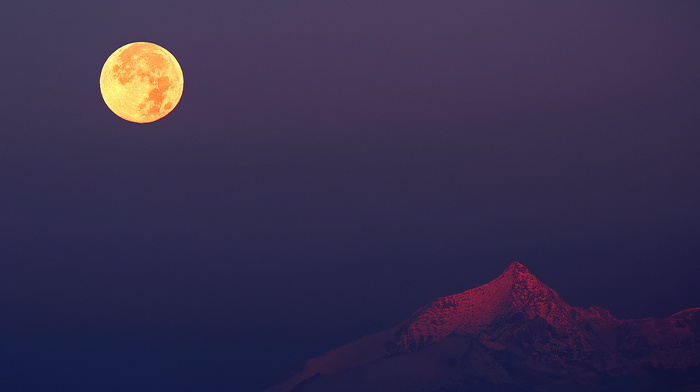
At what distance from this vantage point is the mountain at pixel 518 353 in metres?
117

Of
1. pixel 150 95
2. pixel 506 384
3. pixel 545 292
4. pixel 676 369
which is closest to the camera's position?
pixel 150 95

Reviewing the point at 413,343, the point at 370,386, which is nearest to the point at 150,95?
the point at 370,386

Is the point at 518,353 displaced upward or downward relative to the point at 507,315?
downward

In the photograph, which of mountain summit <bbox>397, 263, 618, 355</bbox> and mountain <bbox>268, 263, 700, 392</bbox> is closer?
mountain <bbox>268, 263, 700, 392</bbox>

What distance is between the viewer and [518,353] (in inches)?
5861

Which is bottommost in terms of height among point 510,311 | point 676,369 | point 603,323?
point 676,369

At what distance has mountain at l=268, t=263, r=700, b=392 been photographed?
4606 inches

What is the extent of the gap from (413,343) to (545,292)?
53114 millimetres

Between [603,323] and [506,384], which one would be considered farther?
[603,323]

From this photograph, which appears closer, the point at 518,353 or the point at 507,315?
the point at 518,353

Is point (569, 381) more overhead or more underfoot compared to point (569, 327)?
more underfoot

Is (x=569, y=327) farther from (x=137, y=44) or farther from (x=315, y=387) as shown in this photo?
(x=137, y=44)

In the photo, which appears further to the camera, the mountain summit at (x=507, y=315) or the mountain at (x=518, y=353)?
the mountain summit at (x=507, y=315)

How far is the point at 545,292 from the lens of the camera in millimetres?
169500
